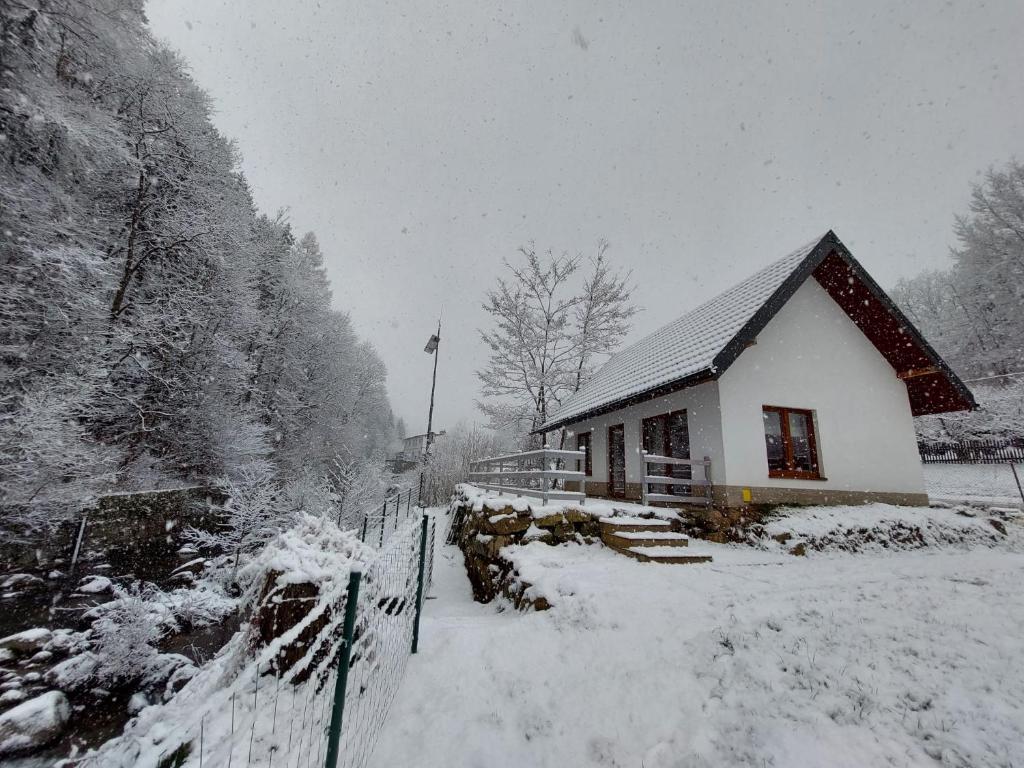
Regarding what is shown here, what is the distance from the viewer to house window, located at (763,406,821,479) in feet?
30.0

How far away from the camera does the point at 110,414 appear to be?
31.1 ft

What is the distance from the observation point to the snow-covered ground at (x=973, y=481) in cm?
1575

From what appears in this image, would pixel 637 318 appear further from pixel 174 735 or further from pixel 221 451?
pixel 174 735

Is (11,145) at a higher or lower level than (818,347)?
higher

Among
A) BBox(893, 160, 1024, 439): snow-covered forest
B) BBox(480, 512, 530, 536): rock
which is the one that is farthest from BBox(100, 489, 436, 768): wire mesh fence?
BBox(893, 160, 1024, 439): snow-covered forest

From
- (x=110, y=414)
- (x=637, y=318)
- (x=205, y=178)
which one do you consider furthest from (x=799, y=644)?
(x=637, y=318)

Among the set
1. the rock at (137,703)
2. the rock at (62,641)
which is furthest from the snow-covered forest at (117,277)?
the rock at (137,703)

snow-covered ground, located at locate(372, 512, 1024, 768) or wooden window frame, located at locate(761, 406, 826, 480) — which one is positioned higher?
wooden window frame, located at locate(761, 406, 826, 480)

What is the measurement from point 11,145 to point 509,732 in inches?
489

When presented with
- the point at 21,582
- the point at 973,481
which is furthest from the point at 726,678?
the point at 973,481

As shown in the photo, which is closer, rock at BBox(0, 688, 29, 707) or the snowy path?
the snowy path

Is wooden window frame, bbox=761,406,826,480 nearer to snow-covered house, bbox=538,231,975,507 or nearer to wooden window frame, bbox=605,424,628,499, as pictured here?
snow-covered house, bbox=538,231,975,507

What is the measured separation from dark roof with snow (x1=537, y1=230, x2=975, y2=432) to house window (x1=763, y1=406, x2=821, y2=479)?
210 cm

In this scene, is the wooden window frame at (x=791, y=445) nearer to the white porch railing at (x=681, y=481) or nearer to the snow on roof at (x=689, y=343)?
the white porch railing at (x=681, y=481)
